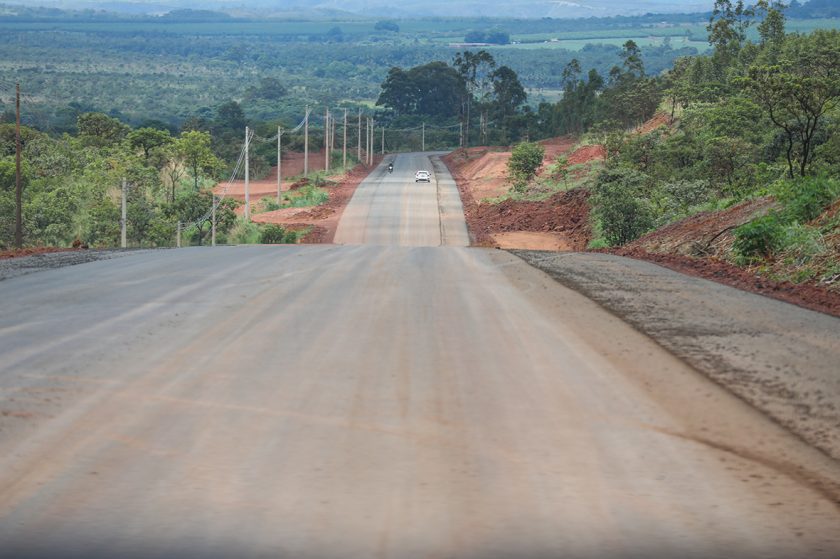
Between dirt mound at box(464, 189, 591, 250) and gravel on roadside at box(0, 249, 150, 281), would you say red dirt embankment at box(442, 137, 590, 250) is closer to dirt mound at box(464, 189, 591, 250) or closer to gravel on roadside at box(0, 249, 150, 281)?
dirt mound at box(464, 189, 591, 250)

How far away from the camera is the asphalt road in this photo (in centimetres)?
566

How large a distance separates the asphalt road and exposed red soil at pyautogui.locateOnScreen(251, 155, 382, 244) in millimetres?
38746

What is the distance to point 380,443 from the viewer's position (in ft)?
23.8

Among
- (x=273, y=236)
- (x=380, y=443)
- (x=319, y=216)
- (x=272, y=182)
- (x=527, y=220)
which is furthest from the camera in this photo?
(x=272, y=182)

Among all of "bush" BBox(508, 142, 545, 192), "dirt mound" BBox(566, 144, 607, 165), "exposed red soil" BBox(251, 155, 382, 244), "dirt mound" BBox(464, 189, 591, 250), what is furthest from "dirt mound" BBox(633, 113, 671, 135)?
"exposed red soil" BBox(251, 155, 382, 244)

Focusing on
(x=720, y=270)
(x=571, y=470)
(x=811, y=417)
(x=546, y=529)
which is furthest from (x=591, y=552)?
(x=720, y=270)

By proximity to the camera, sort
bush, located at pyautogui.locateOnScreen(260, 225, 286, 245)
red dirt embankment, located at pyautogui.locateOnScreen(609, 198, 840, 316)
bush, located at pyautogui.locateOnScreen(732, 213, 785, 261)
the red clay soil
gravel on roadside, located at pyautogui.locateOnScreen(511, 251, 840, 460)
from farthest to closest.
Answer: bush, located at pyautogui.locateOnScreen(260, 225, 286, 245) < bush, located at pyautogui.locateOnScreen(732, 213, 785, 261) < red dirt embankment, located at pyautogui.locateOnScreen(609, 198, 840, 316) < the red clay soil < gravel on roadside, located at pyautogui.locateOnScreen(511, 251, 840, 460)

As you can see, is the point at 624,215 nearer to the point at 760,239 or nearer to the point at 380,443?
the point at 760,239

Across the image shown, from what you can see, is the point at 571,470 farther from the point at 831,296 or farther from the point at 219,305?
the point at 831,296

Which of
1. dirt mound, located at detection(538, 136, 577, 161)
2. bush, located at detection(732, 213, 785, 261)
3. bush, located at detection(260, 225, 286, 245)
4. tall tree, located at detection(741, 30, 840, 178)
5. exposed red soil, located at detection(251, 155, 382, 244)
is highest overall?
tall tree, located at detection(741, 30, 840, 178)

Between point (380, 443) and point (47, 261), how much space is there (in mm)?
14546

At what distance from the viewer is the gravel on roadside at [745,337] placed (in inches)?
331

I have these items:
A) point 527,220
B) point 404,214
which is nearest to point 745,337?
point 527,220

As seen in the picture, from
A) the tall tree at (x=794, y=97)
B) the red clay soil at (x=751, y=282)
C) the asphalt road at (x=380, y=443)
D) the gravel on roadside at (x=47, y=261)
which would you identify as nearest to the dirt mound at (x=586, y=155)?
the tall tree at (x=794, y=97)
